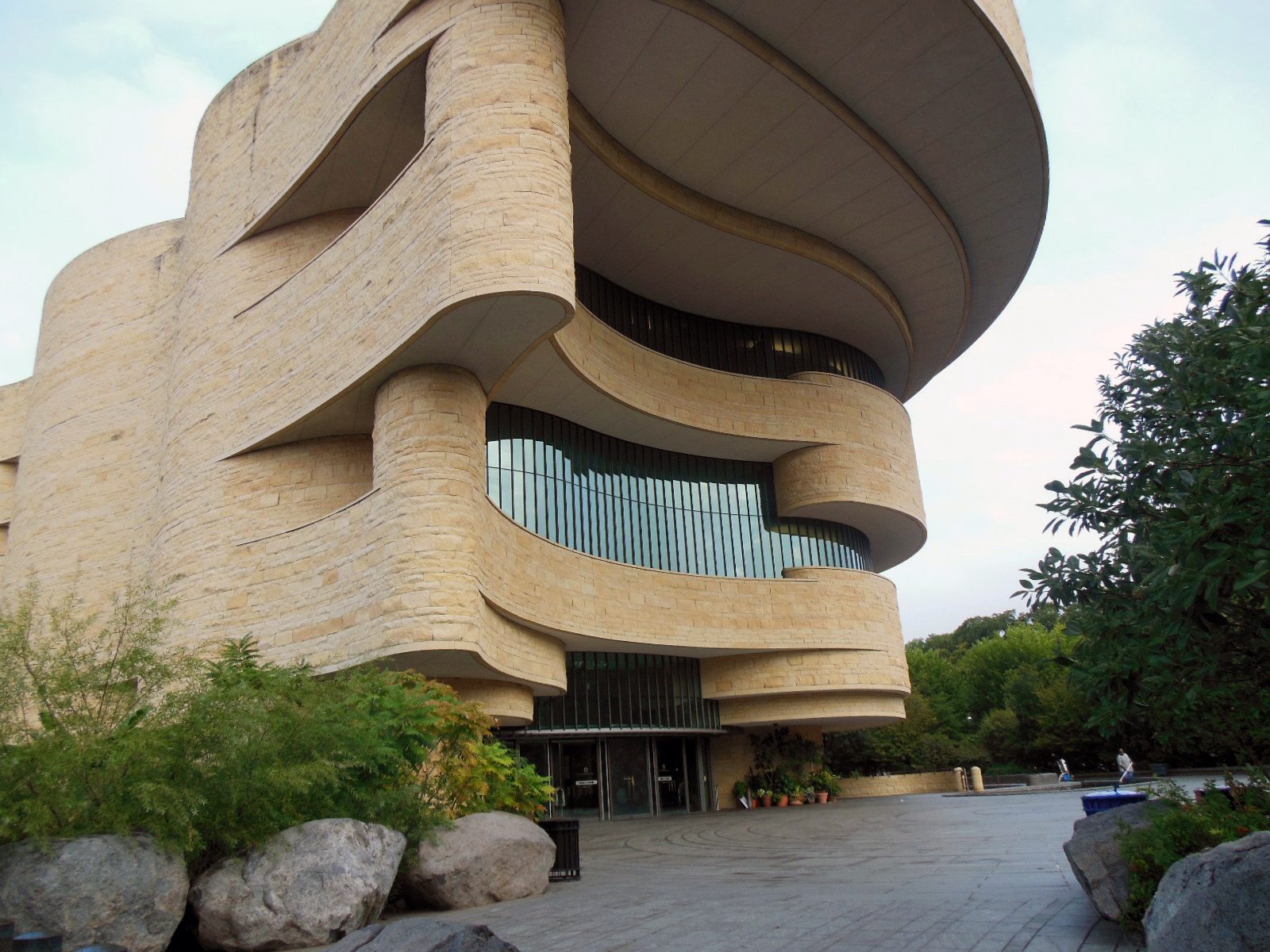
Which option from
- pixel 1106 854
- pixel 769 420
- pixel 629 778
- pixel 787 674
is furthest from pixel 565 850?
pixel 769 420

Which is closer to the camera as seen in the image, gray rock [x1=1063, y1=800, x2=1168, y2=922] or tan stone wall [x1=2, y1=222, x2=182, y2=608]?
gray rock [x1=1063, y1=800, x2=1168, y2=922]

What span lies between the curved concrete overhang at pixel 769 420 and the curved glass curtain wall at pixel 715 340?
42.8 inches

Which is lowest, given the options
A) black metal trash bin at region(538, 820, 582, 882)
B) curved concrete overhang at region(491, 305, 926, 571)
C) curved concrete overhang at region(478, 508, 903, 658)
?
black metal trash bin at region(538, 820, 582, 882)

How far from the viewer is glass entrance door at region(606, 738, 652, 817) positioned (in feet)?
84.8

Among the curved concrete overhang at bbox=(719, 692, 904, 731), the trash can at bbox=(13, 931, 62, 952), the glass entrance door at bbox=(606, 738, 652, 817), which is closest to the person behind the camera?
the trash can at bbox=(13, 931, 62, 952)

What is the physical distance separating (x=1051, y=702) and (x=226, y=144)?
37.5 m

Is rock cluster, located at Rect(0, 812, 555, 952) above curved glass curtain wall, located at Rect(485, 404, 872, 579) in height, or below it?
below

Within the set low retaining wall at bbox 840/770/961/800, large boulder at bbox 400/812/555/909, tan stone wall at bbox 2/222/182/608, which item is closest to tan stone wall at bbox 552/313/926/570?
low retaining wall at bbox 840/770/961/800

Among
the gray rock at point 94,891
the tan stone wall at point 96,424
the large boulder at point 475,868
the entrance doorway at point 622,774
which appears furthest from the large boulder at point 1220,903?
the tan stone wall at point 96,424

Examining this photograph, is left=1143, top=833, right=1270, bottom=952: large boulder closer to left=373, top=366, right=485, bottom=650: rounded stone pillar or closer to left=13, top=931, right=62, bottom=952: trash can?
left=13, top=931, right=62, bottom=952: trash can

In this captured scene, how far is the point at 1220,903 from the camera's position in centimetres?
479

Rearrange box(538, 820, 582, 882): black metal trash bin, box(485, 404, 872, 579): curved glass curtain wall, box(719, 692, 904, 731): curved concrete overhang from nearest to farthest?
box(538, 820, 582, 882): black metal trash bin, box(485, 404, 872, 579): curved glass curtain wall, box(719, 692, 904, 731): curved concrete overhang

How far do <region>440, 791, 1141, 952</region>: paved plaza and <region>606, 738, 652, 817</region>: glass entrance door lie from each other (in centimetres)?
834

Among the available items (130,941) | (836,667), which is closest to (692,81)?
(836,667)
